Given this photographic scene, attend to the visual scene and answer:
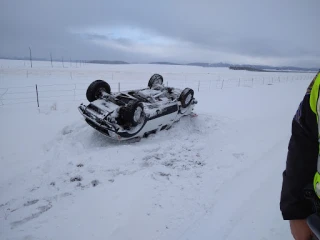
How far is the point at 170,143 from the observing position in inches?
223

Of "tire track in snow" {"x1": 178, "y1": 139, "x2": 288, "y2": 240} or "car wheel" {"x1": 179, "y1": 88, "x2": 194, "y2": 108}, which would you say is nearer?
"tire track in snow" {"x1": 178, "y1": 139, "x2": 288, "y2": 240}

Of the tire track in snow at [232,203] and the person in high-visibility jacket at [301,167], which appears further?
the tire track in snow at [232,203]

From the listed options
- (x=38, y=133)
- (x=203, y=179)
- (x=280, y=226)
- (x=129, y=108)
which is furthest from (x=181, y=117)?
(x=280, y=226)

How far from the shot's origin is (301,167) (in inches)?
58.0

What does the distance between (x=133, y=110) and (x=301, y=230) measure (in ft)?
14.5

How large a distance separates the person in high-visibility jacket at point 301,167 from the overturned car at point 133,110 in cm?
426

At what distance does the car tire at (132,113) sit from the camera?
5449 millimetres

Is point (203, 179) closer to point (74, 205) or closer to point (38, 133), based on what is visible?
point (74, 205)

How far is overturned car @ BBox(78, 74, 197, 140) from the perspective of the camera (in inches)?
216

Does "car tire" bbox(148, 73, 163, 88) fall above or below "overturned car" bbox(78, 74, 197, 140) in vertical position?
above

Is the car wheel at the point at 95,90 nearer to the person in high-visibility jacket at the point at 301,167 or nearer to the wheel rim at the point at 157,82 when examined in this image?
the wheel rim at the point at 157,82

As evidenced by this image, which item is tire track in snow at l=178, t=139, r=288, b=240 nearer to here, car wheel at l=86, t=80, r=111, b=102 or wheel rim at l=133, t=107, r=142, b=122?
wheel rim at l=133, t=107, r=142, b=122

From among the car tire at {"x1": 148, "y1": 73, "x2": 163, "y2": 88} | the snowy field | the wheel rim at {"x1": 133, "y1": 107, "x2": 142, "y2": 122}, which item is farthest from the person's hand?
the car tire at {"x1": 148, "y1": 73, "x2": 163, "y2": 88}

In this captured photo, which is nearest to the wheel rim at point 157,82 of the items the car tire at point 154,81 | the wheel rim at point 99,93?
the car tire at point 154,81
